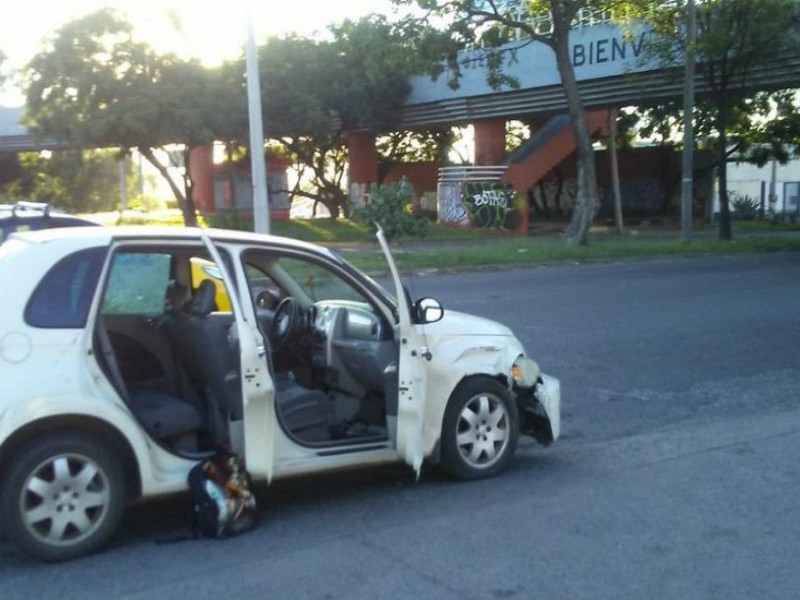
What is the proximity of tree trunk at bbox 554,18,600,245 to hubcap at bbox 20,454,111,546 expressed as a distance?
22.3 meters

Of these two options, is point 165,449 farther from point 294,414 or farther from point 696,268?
point 696,268

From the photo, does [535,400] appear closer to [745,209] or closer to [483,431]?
[483,431]

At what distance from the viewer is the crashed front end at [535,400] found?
6.70m

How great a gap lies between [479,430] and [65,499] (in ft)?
7.96

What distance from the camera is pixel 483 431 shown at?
655 cm

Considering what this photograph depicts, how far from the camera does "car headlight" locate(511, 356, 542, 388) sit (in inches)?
263

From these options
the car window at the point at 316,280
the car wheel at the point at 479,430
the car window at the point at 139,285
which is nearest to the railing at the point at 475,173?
the car window at the point at 316,280

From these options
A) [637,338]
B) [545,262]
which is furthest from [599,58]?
[637,338]

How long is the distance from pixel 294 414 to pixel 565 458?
6.86ft

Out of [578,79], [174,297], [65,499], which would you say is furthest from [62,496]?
[578,79]

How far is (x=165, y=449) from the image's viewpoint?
556cm

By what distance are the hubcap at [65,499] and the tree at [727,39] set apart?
940 inches

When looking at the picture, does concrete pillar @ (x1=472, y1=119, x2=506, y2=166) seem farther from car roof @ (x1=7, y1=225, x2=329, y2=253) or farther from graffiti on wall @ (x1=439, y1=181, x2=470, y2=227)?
car roof @ (x1=7, y1=225, x2=329, y2=253)

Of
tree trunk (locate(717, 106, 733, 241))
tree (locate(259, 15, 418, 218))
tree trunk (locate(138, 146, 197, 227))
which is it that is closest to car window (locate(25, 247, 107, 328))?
tree trunk (locate(717, 106, 733, 241))
